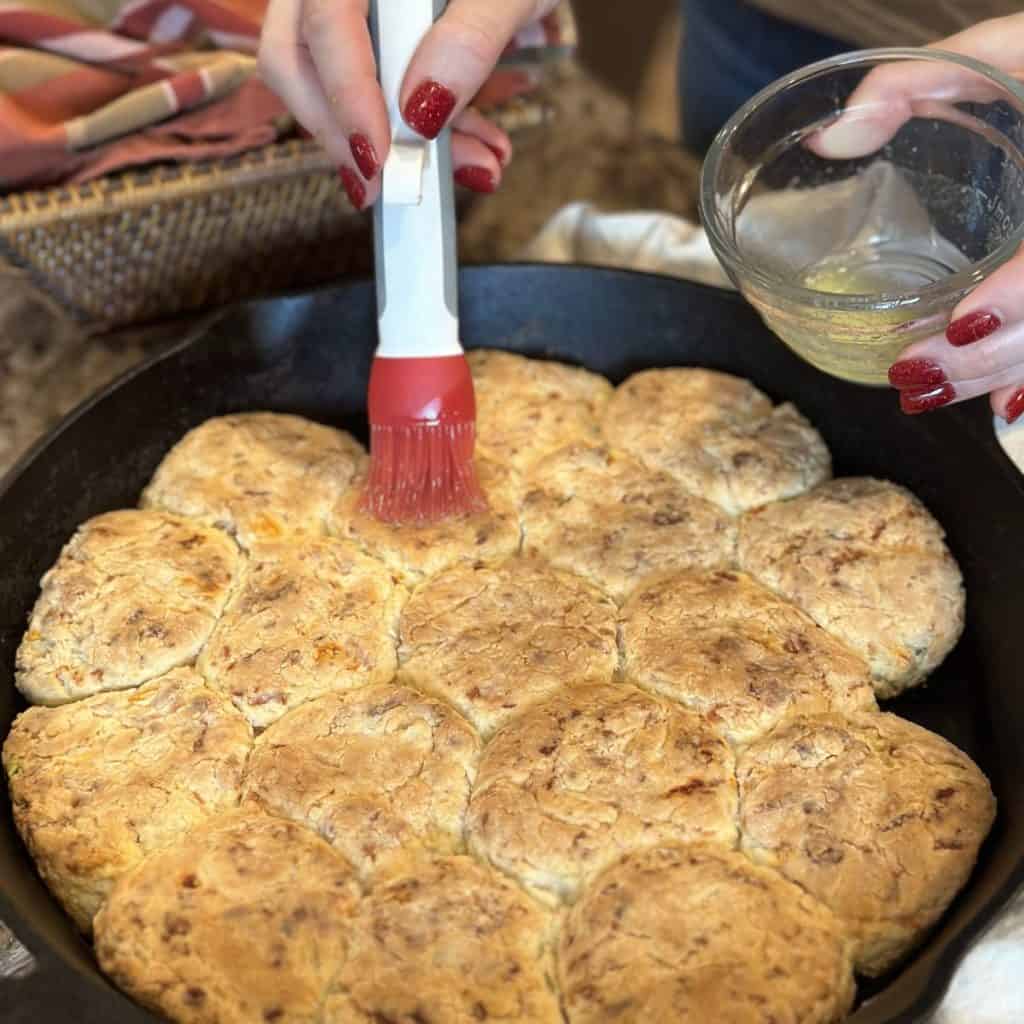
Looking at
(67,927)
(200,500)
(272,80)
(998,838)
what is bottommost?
(998,838)

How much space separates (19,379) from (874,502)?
140 cm

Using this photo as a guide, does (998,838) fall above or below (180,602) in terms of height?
below

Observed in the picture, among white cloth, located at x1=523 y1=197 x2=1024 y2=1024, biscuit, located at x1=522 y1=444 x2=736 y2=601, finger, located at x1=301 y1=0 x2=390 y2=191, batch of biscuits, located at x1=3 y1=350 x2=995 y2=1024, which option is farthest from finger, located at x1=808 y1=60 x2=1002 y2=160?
finger, located at x1=301 y1=0 x2=390 y2=191

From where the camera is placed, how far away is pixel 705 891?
3.53 ft

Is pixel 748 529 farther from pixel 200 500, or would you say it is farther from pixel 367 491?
pixel 200 500

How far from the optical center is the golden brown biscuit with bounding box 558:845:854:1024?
1001mm

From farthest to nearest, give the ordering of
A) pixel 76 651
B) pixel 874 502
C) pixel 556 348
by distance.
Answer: pixel 556 348, pixel 874 502, pixel 76 651

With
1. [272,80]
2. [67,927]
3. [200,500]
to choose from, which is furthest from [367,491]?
[67,927]

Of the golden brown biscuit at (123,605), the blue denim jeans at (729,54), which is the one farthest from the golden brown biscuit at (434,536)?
the blue denim jeans at (729,54)

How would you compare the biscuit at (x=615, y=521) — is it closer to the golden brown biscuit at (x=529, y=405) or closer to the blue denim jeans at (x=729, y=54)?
the golden brown biscuit at (x=529, y=405)

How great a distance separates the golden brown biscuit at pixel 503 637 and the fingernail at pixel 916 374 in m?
0.41

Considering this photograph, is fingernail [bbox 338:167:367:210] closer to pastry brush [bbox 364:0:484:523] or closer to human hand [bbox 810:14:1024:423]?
pastry brush [bbox 364:0:484:523]

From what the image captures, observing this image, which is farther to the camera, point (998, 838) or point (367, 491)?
point (367, 491)

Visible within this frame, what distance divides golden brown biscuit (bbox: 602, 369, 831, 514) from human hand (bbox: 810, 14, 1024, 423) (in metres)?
0.29
